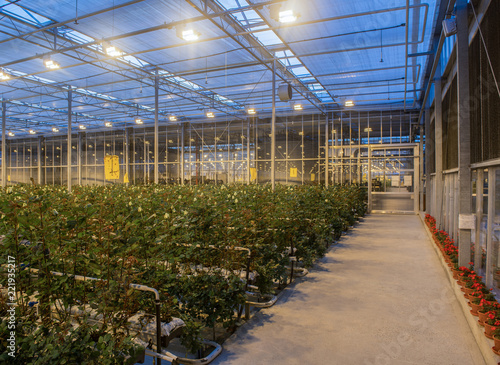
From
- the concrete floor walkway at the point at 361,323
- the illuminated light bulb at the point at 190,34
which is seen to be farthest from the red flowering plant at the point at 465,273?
the illuminated light bulb at the point at 190,34

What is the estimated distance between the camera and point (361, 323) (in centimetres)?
387

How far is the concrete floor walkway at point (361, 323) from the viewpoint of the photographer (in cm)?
315

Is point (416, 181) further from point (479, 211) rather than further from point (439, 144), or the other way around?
point (479, 211)

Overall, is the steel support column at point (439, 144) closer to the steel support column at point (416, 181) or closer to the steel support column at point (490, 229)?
the steel support column at point (490, 229)

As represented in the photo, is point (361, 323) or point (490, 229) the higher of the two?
point (490, 229)

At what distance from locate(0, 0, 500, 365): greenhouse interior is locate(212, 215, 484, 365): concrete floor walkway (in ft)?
0.09

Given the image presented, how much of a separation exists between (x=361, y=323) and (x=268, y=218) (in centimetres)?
204

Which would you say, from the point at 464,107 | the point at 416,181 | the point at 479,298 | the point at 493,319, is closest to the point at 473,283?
the point at 479,298

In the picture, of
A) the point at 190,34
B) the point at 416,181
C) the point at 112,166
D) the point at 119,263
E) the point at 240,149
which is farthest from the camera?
the point at 240,149

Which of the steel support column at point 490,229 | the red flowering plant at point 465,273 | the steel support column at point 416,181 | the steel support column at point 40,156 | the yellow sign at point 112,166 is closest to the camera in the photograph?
the steel support column at point 490,229

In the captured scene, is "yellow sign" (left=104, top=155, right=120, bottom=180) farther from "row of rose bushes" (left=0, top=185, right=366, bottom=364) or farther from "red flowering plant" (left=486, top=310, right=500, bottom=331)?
"red flowering plant" (left=486, top=310, right=500, bottom=331)

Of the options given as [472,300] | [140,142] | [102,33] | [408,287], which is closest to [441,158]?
[408,287]

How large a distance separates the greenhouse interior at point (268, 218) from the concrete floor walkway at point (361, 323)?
0.09ft

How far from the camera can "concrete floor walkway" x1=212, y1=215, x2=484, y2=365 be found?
10.3 ft
